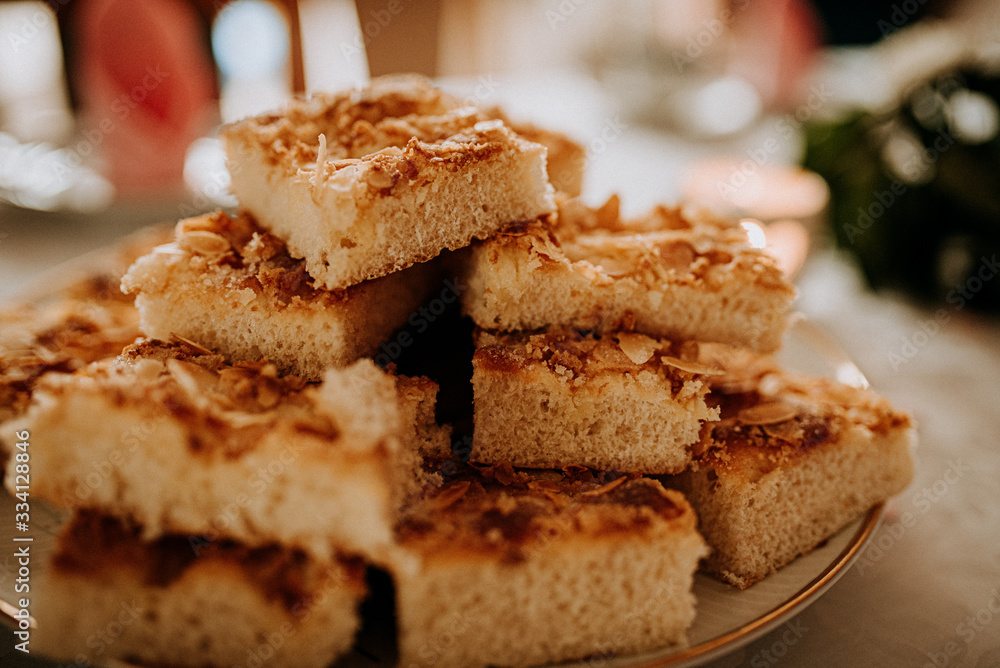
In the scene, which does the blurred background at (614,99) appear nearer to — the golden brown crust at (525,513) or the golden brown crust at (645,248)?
the golden brown crust at (645,248)

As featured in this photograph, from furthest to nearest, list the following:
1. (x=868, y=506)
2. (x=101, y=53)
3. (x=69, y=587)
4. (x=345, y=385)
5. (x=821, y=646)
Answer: (x=101, y=53)
(x=868, y=506)
(x=821, y=646)
(x=345, y=385)
(x=69, y=587)

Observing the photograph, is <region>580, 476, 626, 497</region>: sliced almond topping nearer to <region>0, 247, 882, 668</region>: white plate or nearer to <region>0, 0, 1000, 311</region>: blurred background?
<region>0, 247, 882, 668</region>: white plate

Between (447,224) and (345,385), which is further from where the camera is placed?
(447,224)

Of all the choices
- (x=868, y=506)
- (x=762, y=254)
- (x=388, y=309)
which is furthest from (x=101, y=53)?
(x=868, y=506)

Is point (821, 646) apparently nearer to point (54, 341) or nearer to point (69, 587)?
point (69, 587)

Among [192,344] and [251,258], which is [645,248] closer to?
[251,258]

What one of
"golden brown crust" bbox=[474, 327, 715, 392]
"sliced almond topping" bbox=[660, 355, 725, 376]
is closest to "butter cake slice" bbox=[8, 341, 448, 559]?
"golden brown crust" bbox=[474, 327, 715, 392]

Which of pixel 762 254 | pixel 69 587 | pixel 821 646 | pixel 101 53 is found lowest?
pixel 821 646

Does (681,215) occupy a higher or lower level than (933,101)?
lower
